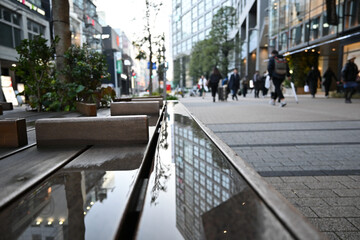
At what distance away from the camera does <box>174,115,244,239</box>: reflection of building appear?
0.69 m

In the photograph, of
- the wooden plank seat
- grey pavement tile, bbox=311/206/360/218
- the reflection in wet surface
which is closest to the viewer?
the reflection in wet surface

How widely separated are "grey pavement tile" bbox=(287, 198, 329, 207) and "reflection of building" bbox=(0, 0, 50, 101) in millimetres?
21577

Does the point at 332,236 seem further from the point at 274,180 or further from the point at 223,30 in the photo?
the point at 223,30

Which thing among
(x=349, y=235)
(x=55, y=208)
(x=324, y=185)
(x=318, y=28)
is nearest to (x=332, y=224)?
(x=349, y=235)

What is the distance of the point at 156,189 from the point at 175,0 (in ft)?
358

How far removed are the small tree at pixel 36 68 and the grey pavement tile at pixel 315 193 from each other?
474 centimetres

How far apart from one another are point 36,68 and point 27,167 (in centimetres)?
441

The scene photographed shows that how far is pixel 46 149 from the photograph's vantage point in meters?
1.55

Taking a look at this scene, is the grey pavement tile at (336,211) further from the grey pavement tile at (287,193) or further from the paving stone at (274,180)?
the paving stone at (274,180)

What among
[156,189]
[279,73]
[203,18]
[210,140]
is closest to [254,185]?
[156,189]

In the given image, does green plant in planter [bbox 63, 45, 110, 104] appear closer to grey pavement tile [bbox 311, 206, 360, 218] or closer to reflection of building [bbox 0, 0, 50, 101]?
grey pavement tile [bbox 311, 206, 360, 218]

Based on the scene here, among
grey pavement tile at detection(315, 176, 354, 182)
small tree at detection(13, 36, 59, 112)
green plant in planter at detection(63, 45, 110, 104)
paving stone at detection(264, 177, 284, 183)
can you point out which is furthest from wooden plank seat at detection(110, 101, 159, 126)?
small tree at detection(13, 36, 59, 112)

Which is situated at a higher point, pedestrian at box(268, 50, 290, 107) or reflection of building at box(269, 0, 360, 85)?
reflection of building at box(269, 0, 360, 85)

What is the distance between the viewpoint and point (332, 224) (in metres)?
1.75
